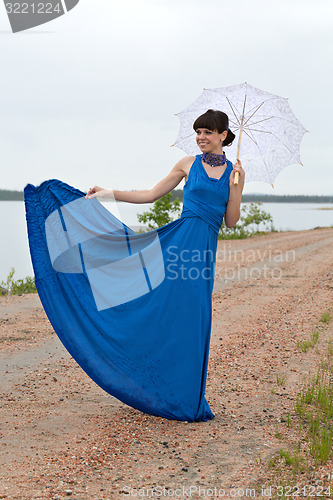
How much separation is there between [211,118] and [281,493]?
271cm

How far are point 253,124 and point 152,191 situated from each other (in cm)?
150

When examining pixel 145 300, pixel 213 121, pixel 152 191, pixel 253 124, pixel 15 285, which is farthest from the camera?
pixel 15 285

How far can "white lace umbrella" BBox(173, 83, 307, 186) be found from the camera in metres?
5.44

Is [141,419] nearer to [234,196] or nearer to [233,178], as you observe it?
[234,196]

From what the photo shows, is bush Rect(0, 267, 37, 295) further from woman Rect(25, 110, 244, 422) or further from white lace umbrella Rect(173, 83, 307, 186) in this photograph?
woman Rect(25, 110, 244, 422)

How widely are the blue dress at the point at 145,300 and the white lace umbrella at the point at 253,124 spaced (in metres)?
1.09

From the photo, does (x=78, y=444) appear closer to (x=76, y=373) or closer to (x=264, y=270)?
(x=76, y=373)

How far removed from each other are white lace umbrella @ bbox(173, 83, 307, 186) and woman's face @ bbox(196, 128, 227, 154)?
903 millimetres

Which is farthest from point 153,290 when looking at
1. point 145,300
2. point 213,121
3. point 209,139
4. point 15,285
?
point 15,285

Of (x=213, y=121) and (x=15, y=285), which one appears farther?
(x=15, y=285)

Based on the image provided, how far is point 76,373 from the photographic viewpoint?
245 inches

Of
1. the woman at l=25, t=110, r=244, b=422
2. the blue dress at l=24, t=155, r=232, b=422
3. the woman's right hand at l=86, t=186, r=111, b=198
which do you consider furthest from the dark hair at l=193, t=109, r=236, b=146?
the woman's right hand at l=86, t=186, r=111, b=198

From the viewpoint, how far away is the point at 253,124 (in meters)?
5.50

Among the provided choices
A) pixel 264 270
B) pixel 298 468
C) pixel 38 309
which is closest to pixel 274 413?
pixel 298 468
